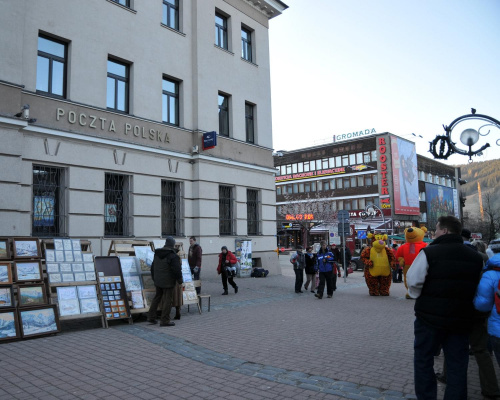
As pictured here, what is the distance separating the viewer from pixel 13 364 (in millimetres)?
6090

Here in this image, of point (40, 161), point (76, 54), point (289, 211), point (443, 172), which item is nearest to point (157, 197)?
point (40, 161)

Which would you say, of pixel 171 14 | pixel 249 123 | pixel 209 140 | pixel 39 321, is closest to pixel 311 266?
pixel 209 140

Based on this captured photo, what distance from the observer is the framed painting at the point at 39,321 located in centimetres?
764

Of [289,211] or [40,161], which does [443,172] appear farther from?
[40,161]

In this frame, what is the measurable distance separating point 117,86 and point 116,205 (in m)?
4.33

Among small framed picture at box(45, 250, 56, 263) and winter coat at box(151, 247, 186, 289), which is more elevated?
small framed picture at box(45, 250, 56, 263)

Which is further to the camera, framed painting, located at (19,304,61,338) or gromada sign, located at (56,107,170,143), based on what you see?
gromada sign, located at (56,107,170,143)

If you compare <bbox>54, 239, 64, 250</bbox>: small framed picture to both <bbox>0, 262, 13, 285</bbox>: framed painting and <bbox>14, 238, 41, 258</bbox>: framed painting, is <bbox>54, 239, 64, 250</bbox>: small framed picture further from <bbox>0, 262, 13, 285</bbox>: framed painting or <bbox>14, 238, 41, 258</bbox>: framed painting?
<bbox>0, 262, 13, 285</bbox>: framed painting

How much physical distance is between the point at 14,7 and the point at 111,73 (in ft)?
12.6

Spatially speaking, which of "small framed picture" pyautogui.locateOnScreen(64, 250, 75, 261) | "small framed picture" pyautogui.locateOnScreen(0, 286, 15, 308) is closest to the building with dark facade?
"small framed picture" pyautogui.locateOnScreen(64, 250, 75, 261)

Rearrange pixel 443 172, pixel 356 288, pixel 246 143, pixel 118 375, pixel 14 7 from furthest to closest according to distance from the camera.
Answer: pixel 443 172 → pixel 246 143 → pixel 356 288 → pixel 14 7 → pixel 118 375

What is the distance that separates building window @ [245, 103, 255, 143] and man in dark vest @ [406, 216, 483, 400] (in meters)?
17.0

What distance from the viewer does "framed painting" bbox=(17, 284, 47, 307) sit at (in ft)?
25.8

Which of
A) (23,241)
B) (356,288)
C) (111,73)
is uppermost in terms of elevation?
(111,73)
